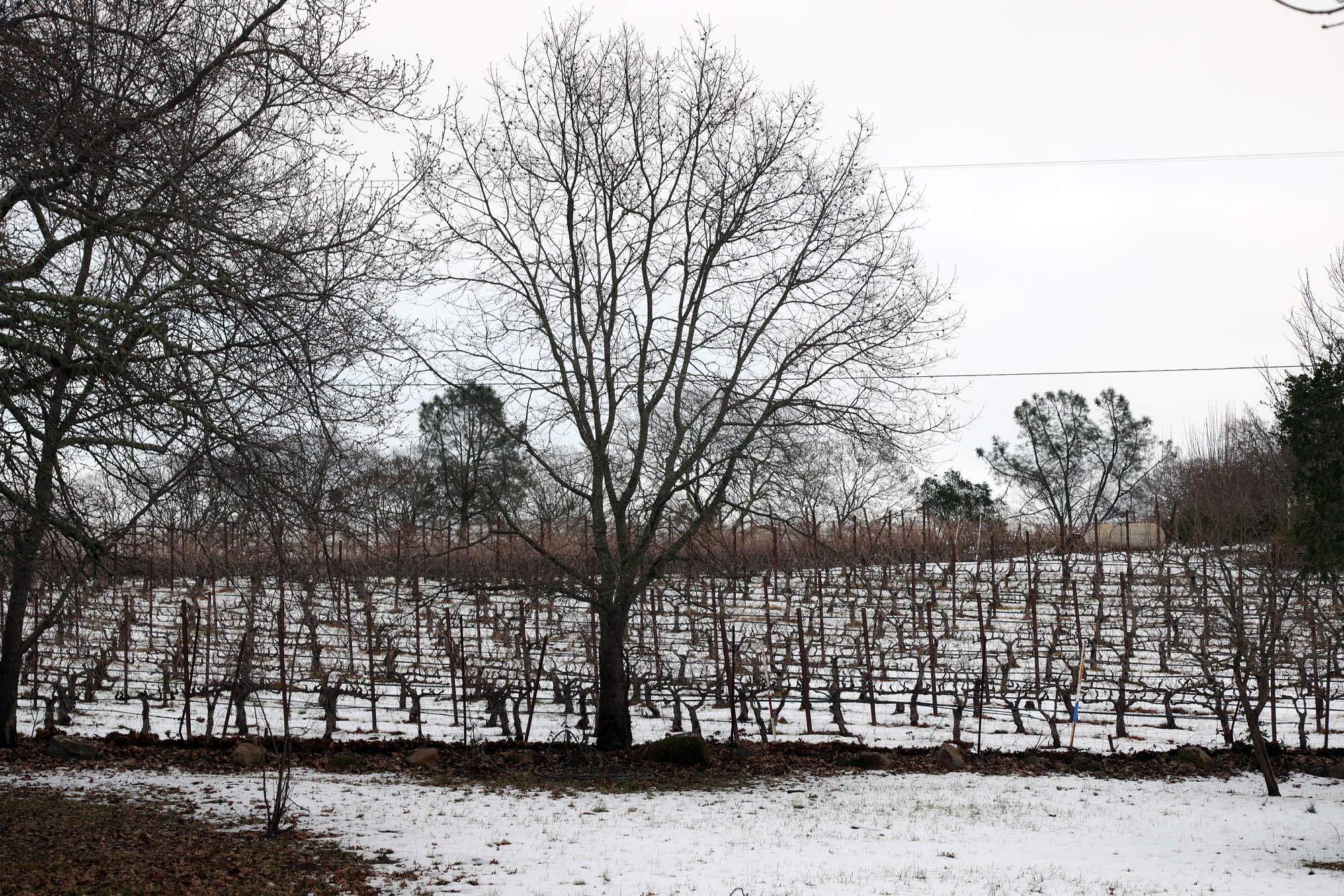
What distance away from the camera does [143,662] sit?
72.6ft

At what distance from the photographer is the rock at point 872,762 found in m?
14.1

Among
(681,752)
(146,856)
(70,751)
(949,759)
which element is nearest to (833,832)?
(681,752)

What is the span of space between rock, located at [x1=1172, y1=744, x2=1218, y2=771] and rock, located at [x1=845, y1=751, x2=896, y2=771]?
154 inches

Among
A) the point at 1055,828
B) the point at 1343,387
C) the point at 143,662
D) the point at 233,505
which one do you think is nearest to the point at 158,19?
the point at 233,505

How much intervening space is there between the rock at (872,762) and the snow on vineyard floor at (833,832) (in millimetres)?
378

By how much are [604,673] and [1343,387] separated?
9246 millimetres

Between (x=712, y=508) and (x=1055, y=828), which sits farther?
(x=712, y=508)

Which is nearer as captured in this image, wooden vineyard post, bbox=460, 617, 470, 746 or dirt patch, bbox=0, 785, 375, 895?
dirt patch, bbox=0, 785, 375, 895

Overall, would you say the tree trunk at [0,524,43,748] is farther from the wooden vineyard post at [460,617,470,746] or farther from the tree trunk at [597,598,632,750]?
the tree trunk at [597,598,632,750]

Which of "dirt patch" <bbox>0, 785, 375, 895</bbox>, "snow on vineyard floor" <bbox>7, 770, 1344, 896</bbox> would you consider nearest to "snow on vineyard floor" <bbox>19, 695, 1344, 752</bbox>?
"snow on vineyard floor" <bbox>7, 770, 1344, 896</bbox>

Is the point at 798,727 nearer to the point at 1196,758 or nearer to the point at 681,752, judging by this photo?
the point at 681,752

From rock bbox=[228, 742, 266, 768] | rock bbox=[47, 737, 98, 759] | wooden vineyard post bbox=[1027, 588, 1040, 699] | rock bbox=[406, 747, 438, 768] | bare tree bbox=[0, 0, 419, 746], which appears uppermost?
bare tree bbox=[0, 0, 419, 746]

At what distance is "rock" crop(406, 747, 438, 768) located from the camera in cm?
1388

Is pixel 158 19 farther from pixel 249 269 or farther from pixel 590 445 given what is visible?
pixel 590 445
